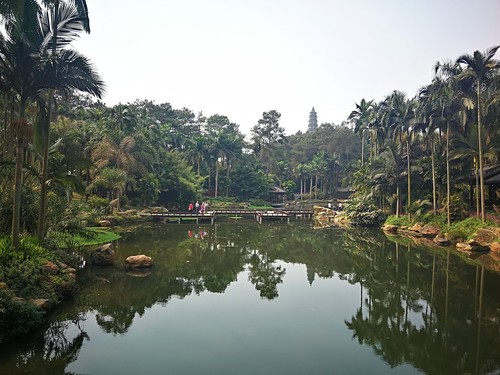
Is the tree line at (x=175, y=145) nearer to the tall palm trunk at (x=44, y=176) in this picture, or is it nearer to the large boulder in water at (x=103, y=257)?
the tall palm trunk at (x=44, y=176)

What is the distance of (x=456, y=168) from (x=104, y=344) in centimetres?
2948

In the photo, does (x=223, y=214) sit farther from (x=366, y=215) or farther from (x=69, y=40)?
(x=69, y=40)

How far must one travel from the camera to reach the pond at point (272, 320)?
778cm

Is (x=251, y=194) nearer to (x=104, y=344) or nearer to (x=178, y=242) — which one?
(x=178, y=242)

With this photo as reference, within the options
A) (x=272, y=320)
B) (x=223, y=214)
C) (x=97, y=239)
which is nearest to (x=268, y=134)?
(x=223, y=214)

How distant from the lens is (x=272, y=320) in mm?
10562

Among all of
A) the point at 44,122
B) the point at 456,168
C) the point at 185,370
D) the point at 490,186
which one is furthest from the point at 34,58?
the point at 490,186

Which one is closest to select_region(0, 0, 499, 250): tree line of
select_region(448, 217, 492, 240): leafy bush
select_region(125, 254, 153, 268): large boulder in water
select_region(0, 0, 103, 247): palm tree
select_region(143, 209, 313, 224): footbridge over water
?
select_region(0, 0, 103, 247): palm tree

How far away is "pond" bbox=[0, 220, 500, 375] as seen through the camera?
7.78 m

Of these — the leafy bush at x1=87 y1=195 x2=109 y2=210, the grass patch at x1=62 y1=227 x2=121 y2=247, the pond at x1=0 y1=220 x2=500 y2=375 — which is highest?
the leafy bush at x1=87 y1=195 x2=109 y2=210

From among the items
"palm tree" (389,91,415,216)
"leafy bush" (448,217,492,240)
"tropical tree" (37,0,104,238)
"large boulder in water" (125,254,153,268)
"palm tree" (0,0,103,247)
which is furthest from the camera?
Answer: "palm tree" (389,91,415,216)

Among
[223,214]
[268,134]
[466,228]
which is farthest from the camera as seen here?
[268,134]

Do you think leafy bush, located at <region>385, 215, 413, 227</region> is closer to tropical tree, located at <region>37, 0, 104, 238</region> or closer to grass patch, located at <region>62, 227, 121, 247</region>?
grass patch, located at <region>62, 227, 121, 247</region>

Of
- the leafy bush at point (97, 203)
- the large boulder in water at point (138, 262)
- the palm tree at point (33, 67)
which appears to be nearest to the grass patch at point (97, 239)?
the large boulder in water at point (138, 262)
